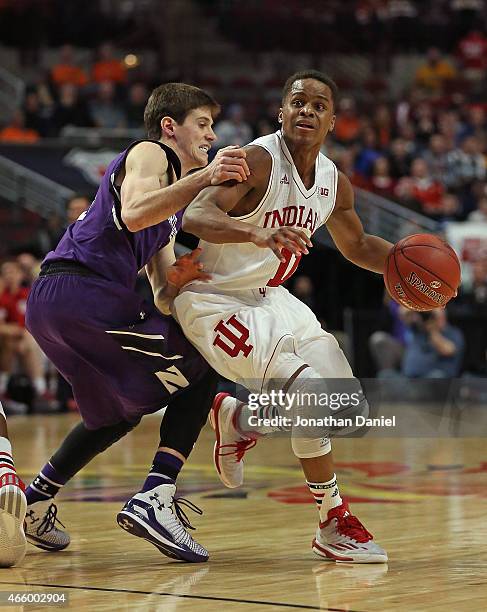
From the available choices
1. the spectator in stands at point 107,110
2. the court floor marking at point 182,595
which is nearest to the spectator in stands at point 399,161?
the spectator in stands at point 107,110

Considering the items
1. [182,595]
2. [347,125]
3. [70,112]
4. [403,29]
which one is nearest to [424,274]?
[182,595]

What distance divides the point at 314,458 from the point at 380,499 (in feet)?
5.61

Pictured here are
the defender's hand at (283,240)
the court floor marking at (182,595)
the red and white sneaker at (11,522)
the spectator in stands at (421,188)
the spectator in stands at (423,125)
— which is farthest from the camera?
the spectator in stands at (423,125)

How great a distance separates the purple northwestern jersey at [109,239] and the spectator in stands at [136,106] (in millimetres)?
11861

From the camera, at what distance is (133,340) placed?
4.55m

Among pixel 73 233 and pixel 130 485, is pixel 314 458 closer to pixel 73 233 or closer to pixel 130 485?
pixel 73 233

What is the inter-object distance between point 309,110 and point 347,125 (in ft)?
41.3

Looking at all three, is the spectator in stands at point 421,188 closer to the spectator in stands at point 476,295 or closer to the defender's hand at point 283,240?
the spectator in stands at point 476,295

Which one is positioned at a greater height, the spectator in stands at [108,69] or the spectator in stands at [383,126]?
the spectator in stands at [108,69]

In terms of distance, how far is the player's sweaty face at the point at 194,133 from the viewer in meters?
4.80

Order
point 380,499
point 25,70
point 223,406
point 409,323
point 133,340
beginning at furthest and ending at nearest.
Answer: point 25,70 < point 409,323 < point 380,499 < point 223,406 < point 133,340

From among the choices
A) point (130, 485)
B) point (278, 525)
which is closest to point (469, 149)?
point (130, 485)

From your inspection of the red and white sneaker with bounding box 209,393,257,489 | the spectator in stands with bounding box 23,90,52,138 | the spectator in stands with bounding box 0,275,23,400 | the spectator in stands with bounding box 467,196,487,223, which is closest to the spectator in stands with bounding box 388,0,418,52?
the spectator in stands with bounding box 467,196,487,223

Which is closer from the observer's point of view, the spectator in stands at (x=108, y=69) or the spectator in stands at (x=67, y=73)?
the spectator in stands at (x=67, y=73)
